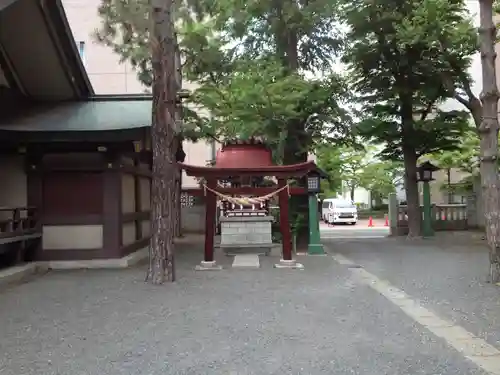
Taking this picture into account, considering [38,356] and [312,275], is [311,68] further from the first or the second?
[38,356]

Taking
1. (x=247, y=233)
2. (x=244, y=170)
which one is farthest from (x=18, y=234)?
(x=247, y=233)

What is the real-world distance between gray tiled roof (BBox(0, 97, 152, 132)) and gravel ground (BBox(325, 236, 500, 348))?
634cm

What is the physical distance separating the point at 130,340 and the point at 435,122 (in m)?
15.7

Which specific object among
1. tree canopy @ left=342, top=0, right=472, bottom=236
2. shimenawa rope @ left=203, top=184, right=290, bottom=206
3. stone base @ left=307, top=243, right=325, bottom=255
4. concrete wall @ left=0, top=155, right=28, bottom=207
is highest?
tree canopy @ left=342, top=0, right=472, bottom=236

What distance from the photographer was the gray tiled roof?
444 inches

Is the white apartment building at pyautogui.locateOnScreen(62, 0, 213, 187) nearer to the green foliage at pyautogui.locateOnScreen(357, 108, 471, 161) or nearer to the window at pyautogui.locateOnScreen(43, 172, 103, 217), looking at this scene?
the green foliage at pyautogui.locateOnScreen(357, 108, 471, 161)

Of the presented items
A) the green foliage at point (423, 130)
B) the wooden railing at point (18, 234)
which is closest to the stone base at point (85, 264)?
the wooden railing at point (18, 234)

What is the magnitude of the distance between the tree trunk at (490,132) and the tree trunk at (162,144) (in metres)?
5.66

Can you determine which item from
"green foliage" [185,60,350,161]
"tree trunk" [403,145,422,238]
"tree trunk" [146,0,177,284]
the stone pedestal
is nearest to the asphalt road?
"tree trunk" [403,145,422,238]

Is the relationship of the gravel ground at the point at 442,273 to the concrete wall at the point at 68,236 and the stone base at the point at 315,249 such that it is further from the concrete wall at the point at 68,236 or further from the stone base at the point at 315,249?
the concrete wall at the point at 68,236

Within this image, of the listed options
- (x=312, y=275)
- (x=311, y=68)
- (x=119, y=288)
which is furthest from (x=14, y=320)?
(x=311, y=68)

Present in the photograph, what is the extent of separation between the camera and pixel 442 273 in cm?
1077

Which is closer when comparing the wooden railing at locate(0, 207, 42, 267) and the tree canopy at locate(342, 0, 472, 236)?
the wooden railing at locate(0, 207, 42, 267)

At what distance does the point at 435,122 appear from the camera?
1880 centimetres
